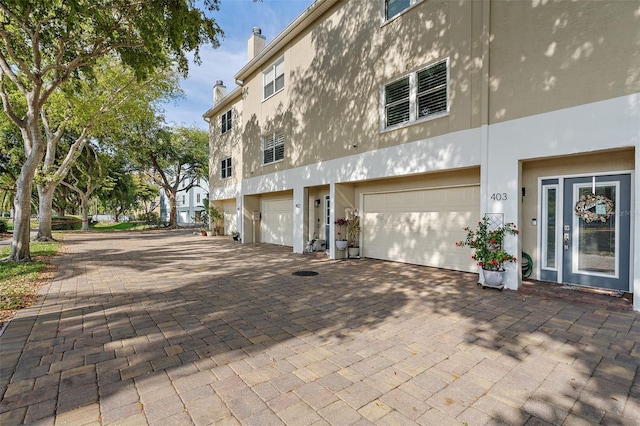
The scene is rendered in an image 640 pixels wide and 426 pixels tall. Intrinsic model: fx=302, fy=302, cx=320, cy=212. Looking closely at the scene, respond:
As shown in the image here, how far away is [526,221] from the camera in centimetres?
640

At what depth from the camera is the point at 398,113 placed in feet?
27.0

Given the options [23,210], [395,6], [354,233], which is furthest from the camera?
[354,233]

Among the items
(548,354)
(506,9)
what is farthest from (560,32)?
(548,354)

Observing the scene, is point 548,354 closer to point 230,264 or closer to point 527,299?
point 527,299

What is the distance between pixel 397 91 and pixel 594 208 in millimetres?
5117

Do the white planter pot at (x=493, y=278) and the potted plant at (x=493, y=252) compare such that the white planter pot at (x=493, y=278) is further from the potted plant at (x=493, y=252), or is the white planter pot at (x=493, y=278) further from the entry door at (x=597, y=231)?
the entry door at (x=597, y=231)

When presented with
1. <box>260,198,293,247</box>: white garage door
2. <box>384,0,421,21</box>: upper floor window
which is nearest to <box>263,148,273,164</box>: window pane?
<box>260,198,293,247</box>: white garage door

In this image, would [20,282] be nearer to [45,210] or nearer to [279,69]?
[279,69]

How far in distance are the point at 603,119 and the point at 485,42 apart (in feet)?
8.91

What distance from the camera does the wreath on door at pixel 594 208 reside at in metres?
5.43

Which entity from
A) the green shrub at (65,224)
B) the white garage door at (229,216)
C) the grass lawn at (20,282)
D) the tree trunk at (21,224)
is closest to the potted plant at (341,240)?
the grass lawn at (20,282)

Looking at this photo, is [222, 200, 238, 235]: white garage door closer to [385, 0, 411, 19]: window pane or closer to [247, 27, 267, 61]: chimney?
[247, 27, 267, 61]: chimney

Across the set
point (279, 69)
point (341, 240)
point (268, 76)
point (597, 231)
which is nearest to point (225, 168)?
point (268, 76)

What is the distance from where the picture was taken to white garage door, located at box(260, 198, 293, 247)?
13.4 m
